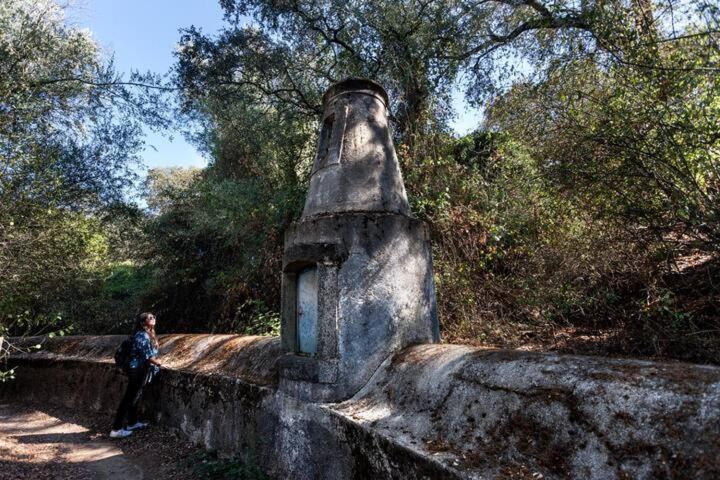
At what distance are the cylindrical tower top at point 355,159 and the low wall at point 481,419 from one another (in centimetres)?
153

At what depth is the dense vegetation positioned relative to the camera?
501cm

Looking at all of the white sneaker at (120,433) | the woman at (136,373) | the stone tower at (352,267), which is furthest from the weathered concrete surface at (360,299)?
the white sneaker at (120,433)

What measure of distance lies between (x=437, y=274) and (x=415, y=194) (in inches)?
70.2

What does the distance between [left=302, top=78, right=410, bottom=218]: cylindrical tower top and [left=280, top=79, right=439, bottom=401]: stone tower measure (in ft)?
0.04

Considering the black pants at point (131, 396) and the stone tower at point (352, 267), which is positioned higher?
the stone tower at point (352, 267)

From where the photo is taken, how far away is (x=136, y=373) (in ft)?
19.3

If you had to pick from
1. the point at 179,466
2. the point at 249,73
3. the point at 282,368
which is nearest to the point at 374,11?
the point at 249,73

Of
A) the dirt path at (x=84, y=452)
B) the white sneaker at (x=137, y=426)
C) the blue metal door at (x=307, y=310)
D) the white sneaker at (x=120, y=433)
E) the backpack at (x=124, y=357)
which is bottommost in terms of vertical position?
the dirt path at (x=84, y=452)

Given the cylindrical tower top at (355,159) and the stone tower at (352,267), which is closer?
the stone tower at (352,267)

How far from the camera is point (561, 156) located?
6.01m

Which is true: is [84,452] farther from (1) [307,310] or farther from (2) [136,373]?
(1) [307,310]

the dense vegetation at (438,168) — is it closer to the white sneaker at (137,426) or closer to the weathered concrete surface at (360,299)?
the white sneaker at (137,426)

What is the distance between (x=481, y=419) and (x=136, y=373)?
17.0 ft

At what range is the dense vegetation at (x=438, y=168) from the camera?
501 cm
